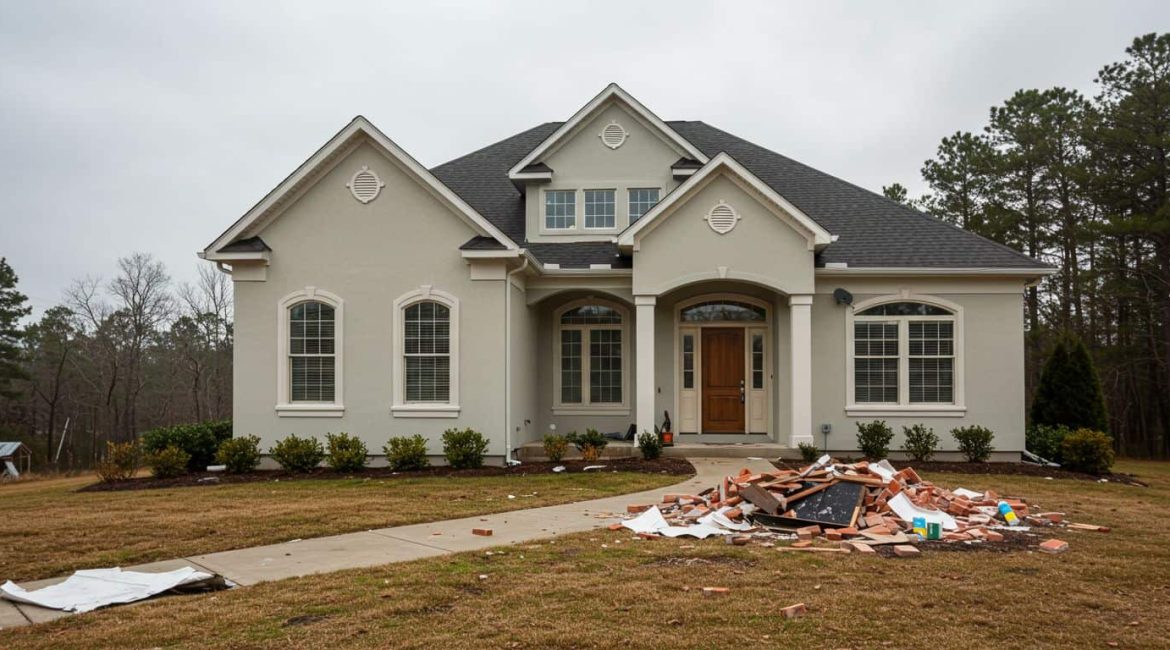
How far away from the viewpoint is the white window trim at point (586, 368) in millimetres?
17641

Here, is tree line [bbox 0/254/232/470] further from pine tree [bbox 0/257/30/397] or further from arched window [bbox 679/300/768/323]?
arched window [bbox 679/300/768/323]

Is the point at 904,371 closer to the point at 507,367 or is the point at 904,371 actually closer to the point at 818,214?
the point at 818,214

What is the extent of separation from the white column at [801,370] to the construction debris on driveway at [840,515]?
527 centimetres

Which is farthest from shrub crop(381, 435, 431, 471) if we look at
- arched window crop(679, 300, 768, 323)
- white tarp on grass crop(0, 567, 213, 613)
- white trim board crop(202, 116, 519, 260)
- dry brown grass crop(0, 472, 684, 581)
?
white tarp on grass crop(0, 567, 213, 613)

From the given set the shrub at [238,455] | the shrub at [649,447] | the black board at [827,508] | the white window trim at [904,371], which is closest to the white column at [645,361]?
the shrub at [649,447]

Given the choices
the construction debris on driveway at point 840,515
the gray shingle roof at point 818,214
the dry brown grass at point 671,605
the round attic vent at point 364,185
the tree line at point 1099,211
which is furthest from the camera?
the tree line at point 1099,211

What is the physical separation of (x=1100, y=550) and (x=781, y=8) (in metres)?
13.7

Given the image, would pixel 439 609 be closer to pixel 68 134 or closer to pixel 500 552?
pixel 500 552

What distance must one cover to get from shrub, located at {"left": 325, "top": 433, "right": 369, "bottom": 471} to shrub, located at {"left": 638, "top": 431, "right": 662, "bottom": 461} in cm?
503

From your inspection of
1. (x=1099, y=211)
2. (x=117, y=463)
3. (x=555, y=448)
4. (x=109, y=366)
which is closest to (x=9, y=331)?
(x=109, y=366)

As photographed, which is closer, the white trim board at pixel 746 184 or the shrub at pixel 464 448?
the shrub at pixel 464 448

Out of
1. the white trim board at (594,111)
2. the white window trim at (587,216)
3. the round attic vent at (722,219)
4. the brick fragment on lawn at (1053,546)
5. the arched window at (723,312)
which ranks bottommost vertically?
the brick fragment on lawn at (1053,546)

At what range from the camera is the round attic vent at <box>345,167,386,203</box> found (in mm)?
15195

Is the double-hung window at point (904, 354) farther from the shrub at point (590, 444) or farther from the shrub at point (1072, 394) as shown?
the shrub at point (590, 444)
